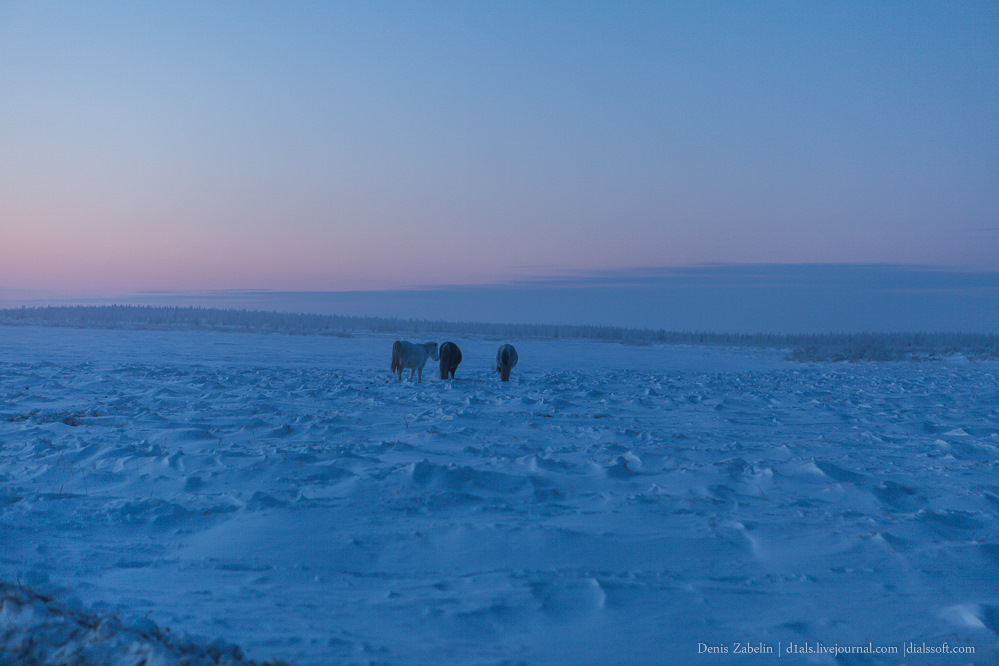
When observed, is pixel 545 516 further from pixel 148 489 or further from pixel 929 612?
pixel 148 489

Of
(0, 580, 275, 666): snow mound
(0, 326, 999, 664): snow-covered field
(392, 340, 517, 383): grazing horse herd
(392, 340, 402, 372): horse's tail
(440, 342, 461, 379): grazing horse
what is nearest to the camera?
(0, 580, 275, 666): snow mound

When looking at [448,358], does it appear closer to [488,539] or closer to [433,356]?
[433,356]

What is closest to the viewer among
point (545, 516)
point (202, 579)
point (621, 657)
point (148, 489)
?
point (621, 657)

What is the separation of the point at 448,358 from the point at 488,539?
35.2ft

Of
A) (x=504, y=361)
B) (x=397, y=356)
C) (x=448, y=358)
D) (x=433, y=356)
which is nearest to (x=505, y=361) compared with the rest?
(x=504, y=361)

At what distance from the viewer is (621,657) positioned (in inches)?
105

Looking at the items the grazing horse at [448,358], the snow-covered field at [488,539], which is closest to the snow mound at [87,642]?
the snow-covered field at [488,539]

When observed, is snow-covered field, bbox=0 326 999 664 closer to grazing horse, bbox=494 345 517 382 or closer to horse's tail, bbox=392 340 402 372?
horse's tail, bbox=392 340 402 372

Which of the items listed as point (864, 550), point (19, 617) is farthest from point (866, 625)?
point (19, 617)

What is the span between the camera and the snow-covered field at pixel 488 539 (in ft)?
8.95

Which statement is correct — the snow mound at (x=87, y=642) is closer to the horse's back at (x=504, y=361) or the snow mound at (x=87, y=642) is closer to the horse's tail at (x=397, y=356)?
the horse's tail at (x=397, y=356)

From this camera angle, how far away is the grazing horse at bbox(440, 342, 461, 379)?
14.5 meters

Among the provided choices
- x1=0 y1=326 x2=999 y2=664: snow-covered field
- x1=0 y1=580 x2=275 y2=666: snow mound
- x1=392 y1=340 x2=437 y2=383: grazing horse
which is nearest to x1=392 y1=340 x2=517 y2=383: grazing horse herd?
x1=392 y1=340 x2=437 y2=383: grazing horse

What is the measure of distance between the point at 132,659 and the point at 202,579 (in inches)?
43.4
